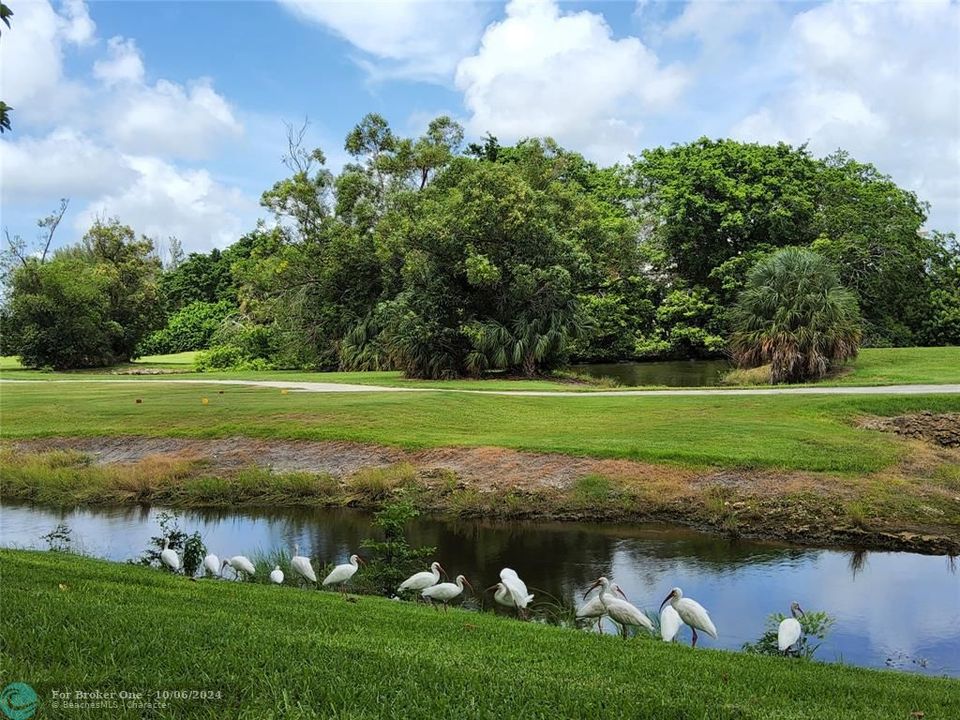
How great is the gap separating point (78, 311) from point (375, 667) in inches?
1776

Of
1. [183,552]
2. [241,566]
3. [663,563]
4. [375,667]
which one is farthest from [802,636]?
[183,552]

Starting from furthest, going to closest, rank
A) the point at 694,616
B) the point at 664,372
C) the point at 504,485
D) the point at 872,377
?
1. the point at 664,372
2. the point at 872,377
3. the point at 504,485
4. the point at 694,616

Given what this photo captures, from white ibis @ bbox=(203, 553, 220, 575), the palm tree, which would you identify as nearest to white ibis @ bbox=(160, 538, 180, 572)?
white ibis @ bbox=(203, 553, 220, 575)

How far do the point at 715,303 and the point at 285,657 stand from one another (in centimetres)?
4024

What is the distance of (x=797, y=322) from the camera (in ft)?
86.1

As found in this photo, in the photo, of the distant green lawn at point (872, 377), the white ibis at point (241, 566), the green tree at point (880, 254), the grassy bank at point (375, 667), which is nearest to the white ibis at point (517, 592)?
the grassy bank at point (375, 667)

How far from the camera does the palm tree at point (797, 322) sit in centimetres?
2570

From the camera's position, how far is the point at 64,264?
152 feet

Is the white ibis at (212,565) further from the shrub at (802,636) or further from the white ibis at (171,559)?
the shrub at (802,636)

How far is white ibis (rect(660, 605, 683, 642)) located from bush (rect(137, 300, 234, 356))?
208 feet

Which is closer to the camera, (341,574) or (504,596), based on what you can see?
(504,596)

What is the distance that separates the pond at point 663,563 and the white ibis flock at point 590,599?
29.3 inches

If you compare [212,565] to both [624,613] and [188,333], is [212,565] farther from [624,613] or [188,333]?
[188,333]

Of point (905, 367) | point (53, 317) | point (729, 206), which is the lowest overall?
point (905, 367)
